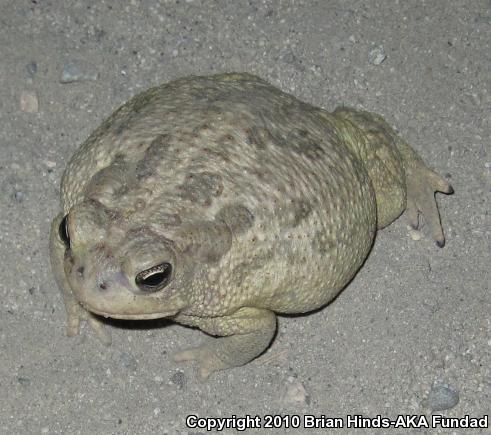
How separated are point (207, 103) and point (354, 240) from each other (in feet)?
3.07

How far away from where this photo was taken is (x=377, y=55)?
191 inches

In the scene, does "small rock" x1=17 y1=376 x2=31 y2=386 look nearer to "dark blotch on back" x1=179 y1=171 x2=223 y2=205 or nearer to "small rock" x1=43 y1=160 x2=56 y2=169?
"small rock" x1=43 y1=160 x2=56 y2=169

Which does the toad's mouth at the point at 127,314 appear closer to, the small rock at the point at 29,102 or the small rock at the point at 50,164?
the small rock at the point at 50,164

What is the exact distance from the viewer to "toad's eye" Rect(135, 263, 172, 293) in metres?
2.97

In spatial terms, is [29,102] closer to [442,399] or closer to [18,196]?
[18,196]

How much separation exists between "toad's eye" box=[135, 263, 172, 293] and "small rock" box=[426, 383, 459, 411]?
5.97 ft

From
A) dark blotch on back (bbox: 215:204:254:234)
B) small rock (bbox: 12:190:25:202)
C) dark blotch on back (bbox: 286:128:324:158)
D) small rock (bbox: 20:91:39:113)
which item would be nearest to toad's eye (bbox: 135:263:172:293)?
dark blotch on back (bbox: 215:204:254:234)

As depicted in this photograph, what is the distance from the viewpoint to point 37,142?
4555mm

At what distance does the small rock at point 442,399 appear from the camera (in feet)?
13.7

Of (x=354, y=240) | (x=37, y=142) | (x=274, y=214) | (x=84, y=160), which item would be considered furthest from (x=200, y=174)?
(x=37, y=142)

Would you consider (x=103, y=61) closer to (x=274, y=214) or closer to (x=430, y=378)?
(x=274, y=214)

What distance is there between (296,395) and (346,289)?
0.65 metres

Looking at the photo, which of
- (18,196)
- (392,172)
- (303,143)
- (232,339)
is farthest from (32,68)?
(392,172)

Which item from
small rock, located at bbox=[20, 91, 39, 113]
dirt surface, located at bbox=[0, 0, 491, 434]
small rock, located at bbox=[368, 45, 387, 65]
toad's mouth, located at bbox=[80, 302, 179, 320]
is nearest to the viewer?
toad's mouth, located at bbox=[80, 302, 179, 320]
